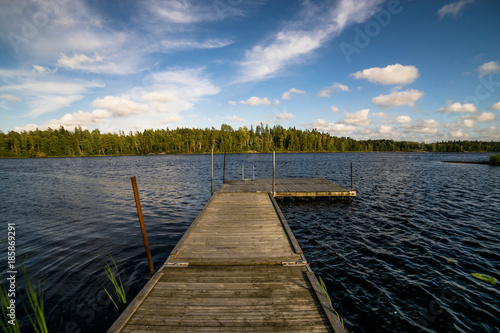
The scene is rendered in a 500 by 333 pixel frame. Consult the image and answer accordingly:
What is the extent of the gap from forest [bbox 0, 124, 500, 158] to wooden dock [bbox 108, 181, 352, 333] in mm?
96385

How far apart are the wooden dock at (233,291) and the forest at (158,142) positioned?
96385 millimetres

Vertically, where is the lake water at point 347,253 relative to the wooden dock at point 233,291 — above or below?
below

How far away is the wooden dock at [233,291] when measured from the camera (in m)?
4.09

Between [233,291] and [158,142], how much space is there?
15107cm

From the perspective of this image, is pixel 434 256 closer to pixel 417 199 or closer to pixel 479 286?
pixel 479 286

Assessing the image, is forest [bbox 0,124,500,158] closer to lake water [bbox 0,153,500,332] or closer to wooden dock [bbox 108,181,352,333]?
lake water [bbox 0,153,500,332]

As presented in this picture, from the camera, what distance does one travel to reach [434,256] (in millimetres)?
9617

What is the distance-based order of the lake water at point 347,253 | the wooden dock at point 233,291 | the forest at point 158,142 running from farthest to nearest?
the forest at point 158,142, the lake water at point 347,253, the wooden dock at point 233,291

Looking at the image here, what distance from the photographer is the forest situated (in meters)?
119

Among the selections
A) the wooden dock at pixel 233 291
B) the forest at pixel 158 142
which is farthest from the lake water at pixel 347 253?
the forest at pixel 158 142

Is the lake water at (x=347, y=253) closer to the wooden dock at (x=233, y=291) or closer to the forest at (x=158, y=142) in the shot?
the wooden dock at (x=233, y=291)

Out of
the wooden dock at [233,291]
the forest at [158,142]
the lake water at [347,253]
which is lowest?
the lake water at [347,253]

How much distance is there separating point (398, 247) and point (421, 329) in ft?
17.9

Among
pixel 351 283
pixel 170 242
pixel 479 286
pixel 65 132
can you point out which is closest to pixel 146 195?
pixel 170 242
